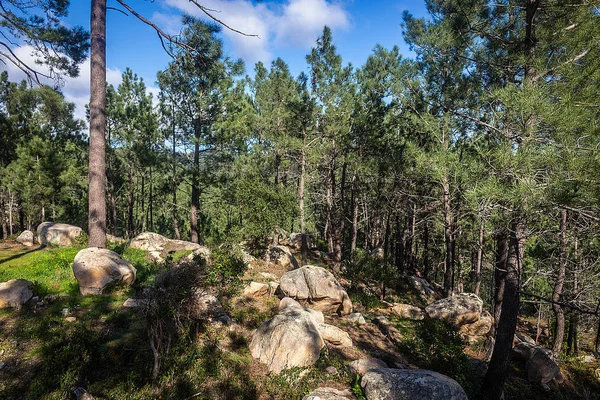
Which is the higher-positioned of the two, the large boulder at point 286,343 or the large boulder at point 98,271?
the large boulder at point 98,271

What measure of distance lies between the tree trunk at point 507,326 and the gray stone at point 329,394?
375 cm

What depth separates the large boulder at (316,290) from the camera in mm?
10633

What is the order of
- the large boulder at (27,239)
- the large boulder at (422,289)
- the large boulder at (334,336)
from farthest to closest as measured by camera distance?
1. the large boulder at (422,289)
2. the large boulder at (27,239)
3. the large boulder at (334,336)

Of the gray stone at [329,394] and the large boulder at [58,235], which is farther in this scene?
the large boulder at [58,235]

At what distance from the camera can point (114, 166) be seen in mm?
23125

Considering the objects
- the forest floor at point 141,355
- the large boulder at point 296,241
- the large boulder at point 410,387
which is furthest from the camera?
the large boulder at point 296,241

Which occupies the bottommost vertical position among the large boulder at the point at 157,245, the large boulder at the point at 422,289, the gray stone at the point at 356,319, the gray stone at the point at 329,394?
the large boulder at the point at 422,289

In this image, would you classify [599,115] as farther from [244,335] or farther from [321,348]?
[244,335]

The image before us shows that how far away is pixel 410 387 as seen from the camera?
5.27 m

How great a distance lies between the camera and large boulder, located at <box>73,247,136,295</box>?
7.62 meters

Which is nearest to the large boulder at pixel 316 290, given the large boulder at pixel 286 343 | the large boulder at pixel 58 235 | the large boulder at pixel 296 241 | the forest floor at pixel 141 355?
the forest floor at pixel 141 355

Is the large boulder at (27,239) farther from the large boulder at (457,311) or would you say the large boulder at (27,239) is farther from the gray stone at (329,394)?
the large boulder at (457,311)

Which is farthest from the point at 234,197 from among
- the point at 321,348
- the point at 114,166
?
the point at 114,166

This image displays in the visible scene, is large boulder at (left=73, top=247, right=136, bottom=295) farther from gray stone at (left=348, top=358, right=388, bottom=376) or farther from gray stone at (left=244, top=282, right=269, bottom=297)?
gray stone at (left=348, top=358, right=388, bottom=376)
